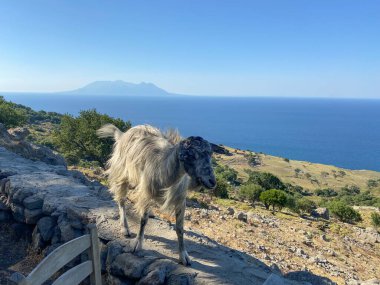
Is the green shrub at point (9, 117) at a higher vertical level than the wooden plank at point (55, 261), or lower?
lower

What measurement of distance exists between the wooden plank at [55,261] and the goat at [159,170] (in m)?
2.04

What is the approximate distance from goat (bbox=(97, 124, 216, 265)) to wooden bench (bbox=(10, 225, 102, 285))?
1938mm

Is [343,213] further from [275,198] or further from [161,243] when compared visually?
[161,243]

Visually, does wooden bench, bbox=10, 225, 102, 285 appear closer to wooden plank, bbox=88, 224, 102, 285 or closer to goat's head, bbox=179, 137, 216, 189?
wooden plank, bbox=88, 224, 102, 285

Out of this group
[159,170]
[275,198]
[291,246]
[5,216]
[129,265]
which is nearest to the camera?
[159,170]

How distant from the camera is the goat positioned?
527cm

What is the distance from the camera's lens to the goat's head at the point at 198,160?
17.0 ft

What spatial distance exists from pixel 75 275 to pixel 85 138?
23164mm

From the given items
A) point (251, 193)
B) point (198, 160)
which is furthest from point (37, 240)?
Result: point (251, 193)

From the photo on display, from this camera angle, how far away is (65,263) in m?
3.49

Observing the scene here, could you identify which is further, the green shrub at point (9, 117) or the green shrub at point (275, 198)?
the green shrub at point (9, 117)

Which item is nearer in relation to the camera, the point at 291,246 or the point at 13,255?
the point at 13,255

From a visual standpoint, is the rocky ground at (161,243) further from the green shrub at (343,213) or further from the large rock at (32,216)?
the green shrub at (343,213)

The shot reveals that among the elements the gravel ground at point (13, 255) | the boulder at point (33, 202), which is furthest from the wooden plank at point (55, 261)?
the boulder at point (33, 202)
